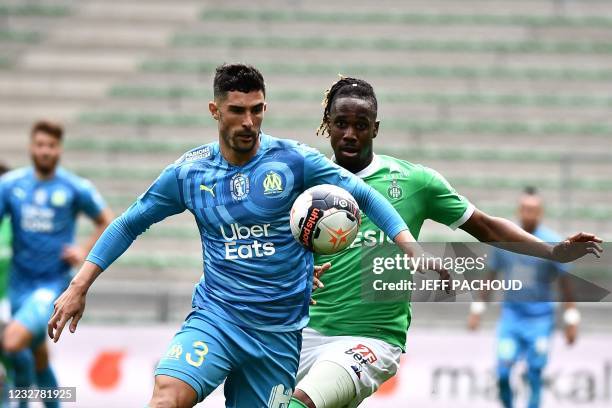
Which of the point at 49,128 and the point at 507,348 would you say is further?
the point at 507,348

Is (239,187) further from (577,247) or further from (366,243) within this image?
(577,247)

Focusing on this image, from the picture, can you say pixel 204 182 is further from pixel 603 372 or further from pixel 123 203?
pixel 123 203

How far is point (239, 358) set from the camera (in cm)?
536

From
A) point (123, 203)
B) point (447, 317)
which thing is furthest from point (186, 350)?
point (123, 203)

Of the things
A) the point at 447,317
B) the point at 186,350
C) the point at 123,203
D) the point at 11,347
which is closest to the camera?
the point at 186,350

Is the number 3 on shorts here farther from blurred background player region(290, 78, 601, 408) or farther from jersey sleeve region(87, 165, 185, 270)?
blurred background player region(290, 78, 601, 408)

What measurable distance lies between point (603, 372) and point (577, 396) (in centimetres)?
35

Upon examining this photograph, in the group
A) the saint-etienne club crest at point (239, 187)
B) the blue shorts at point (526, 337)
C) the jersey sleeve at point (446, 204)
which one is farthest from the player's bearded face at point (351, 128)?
the blue shorts at point (526, 337)

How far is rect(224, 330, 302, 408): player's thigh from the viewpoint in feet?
17.7

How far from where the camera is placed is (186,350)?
520 cm

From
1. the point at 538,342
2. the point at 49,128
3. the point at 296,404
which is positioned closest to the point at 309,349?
the point at 296,404

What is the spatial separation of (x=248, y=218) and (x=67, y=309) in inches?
37.0

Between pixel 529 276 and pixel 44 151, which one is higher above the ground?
A: pixel 44 151

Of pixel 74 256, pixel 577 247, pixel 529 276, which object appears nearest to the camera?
pixel 577 247
